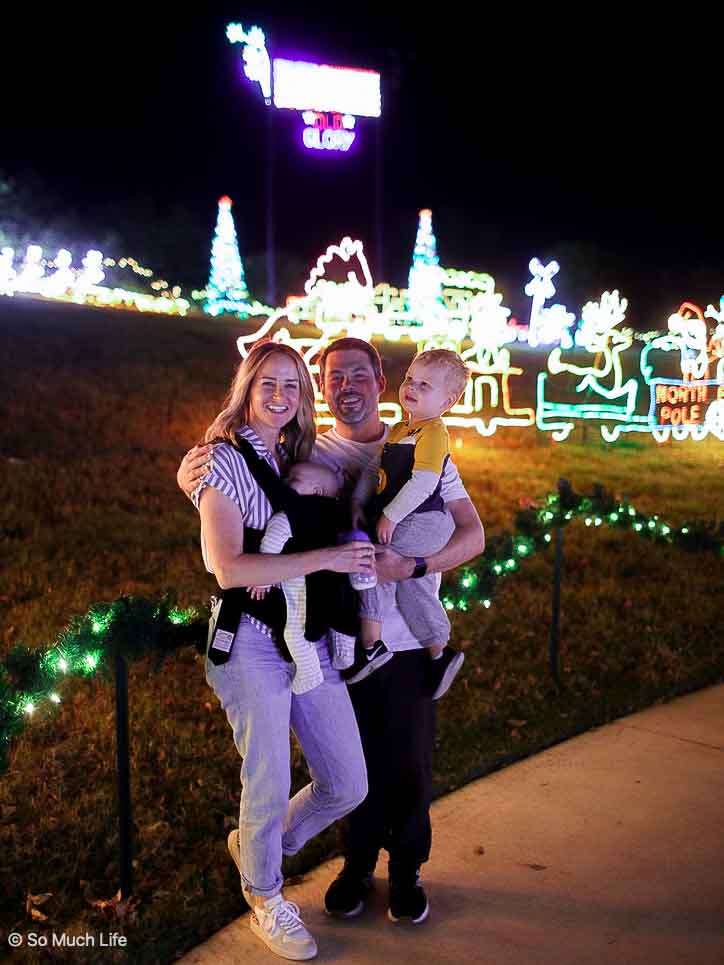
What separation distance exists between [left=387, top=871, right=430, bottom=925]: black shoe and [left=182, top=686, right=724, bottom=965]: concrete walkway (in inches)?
1.6

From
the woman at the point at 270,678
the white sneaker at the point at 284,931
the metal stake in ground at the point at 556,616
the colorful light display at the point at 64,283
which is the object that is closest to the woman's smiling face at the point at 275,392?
the woman at the point at 270,678

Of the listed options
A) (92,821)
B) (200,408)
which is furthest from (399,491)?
(200,408)

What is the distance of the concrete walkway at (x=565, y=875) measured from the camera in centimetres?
302

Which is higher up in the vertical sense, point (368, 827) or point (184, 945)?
point (368, 827)

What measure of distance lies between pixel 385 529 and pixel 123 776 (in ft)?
4.47

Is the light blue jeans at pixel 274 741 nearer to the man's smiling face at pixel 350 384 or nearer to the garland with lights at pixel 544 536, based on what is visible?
the man's smiling face at pixel 350 384

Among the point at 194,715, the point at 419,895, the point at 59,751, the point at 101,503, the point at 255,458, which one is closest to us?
the point at 255,458

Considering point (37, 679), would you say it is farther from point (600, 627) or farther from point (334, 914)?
point (600, 627)

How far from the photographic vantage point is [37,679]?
2967 mm

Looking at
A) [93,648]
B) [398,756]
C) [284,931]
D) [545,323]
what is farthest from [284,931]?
[545,323]

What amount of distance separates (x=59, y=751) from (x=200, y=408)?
377 inches

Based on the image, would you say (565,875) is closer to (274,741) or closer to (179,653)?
(274,741)

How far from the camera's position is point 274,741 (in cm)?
273

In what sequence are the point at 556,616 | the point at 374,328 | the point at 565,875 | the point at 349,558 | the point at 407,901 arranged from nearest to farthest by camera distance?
the point at 349,558 < the point at 407,901 < the point at 565,875 < the point at 556,616 < the point at 374,328
